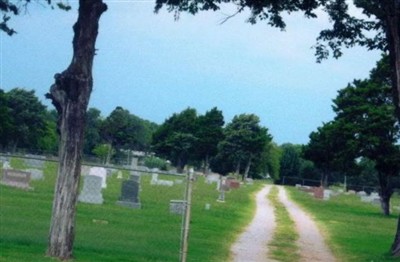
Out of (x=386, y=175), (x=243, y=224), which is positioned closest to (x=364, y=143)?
(x=386, y=175)

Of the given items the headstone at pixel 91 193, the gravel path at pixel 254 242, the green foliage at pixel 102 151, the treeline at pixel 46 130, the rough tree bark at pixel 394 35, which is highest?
the treeline at pixel 46 130

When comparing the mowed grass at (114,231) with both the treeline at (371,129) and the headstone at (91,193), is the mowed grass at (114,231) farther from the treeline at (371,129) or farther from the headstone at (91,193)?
the treeline at (371,129)

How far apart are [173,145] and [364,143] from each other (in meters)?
63.8

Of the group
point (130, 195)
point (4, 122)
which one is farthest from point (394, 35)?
point (4, 122)

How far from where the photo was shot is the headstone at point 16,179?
102ft

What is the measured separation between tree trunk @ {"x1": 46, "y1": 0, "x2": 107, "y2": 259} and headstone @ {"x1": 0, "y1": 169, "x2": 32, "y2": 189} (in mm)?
18049

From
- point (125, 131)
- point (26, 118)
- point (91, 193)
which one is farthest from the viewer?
point (125, 131)

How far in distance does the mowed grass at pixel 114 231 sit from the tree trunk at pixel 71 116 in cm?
50

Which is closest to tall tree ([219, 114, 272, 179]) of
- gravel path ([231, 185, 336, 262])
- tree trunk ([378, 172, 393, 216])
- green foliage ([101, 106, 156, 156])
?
green foliage ([101, 106, 156, 156])

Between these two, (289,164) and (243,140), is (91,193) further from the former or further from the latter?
(289,164)

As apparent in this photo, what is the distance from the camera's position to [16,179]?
31.1 meters

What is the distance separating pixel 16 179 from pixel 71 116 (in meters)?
18.7

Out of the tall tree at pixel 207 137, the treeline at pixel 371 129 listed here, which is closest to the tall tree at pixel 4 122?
the tall tree at pixel 207 137

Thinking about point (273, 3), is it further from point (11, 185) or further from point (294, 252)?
point (11, 185)
